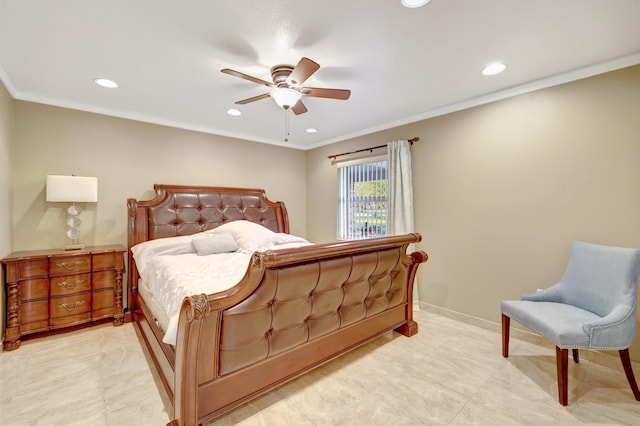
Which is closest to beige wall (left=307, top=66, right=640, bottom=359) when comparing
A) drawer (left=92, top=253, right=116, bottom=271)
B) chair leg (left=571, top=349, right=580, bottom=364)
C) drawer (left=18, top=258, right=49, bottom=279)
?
chair leg (left=571, top=349, right=580, bottom=364)

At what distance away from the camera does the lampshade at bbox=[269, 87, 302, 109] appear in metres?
2.18

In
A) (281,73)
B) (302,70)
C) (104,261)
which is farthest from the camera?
(104,261)

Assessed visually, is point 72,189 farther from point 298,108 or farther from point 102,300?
point 298,108

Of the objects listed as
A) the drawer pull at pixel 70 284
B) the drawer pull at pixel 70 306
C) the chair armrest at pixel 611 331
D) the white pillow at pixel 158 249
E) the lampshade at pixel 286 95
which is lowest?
the drawer pull at pixel 70 306

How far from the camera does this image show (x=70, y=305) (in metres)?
2.70

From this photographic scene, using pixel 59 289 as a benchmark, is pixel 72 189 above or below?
above

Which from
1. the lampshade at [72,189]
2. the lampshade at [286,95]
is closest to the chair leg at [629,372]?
the lampshade at [286,95]

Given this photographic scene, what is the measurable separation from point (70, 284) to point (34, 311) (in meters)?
0.32

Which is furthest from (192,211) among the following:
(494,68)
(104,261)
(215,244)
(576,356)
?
(576,356)

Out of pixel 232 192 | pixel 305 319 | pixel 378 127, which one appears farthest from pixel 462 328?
pixel 232 192

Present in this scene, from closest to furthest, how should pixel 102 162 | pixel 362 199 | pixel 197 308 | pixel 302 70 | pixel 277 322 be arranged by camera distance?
pixel 197 308 < pixel 277 322 < pixel 302 70 < pixel 102 162 < pixel 362 199

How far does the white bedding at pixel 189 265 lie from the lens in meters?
1.76

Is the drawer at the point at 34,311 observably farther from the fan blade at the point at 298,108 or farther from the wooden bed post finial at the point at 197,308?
the fan blade at the point at 298,108

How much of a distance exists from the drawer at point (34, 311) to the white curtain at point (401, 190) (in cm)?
368
